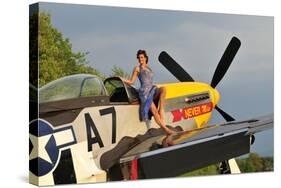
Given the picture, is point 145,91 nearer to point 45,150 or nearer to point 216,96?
point 216,96

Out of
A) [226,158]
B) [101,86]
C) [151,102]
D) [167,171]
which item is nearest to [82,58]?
[101,86]

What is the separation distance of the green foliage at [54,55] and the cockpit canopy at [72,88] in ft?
0.29

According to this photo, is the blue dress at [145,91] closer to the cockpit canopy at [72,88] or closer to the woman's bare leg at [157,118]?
the woman's bare leg at [157,118]

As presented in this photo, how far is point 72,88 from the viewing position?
1173 cm

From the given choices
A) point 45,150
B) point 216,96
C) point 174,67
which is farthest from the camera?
point 216,96

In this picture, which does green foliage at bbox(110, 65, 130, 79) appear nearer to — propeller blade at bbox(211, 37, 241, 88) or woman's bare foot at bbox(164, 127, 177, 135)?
woman's bare foot at bbox(164, 127, 177, 135)

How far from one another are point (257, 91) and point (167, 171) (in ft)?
8.13

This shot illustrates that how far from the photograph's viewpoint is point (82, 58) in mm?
11891

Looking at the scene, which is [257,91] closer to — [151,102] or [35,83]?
[151,102]

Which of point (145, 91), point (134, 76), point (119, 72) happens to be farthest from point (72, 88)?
point (145, 91)

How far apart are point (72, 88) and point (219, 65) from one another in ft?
9.74

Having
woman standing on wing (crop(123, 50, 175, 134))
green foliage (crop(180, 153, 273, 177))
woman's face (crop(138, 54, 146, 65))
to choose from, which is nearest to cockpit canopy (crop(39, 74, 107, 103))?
woman standing on wing (crop(123, 50, 175, 134))

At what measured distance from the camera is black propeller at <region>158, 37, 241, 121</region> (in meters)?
12.7

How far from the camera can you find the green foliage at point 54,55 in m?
11.5
